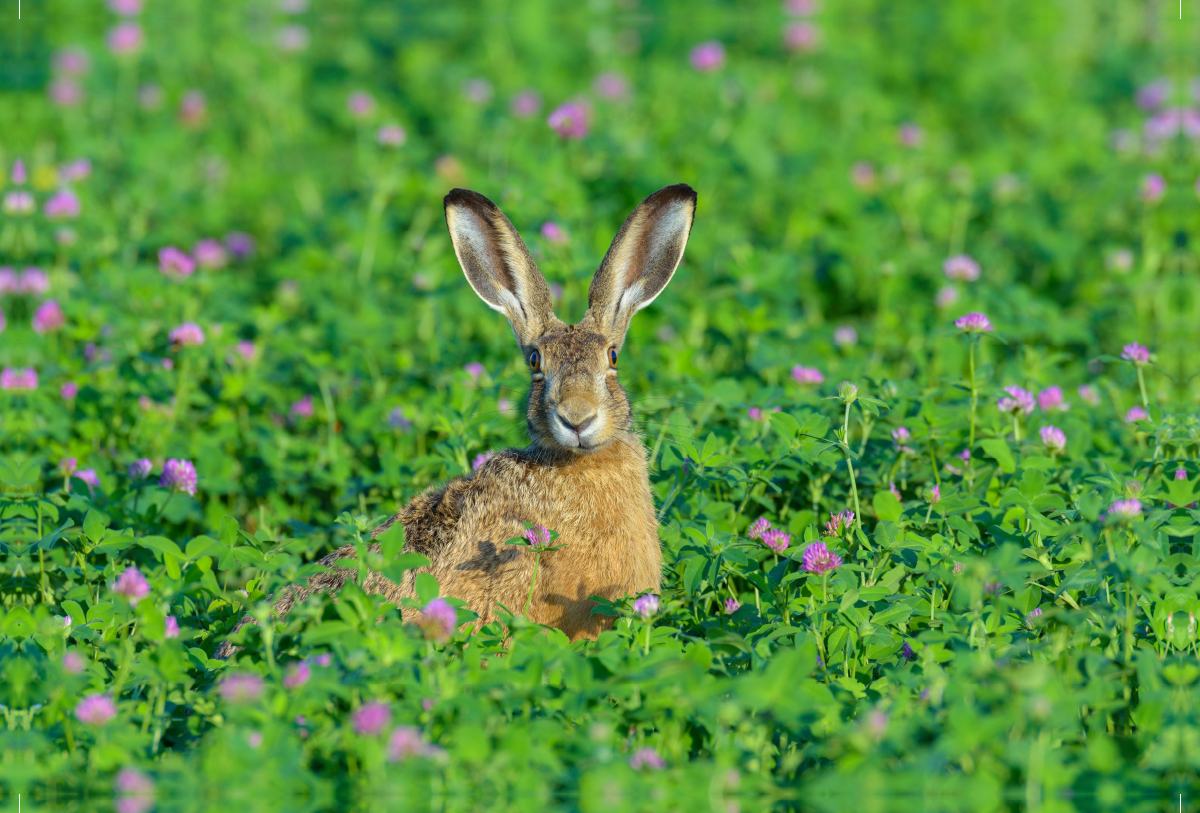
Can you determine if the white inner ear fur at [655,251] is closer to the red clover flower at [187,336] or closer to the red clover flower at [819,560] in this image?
the red clover flower at [819,560]

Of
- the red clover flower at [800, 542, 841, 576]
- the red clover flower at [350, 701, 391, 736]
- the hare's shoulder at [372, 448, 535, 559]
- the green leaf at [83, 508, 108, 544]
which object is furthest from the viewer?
the hare's shoulder at [372, 448, 535, 559]

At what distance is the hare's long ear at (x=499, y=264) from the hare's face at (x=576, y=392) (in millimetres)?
218

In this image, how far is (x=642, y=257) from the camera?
6.12m

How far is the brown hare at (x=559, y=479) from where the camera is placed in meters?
5.31

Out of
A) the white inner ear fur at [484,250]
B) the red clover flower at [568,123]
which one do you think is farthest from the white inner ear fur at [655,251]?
the red clover flower at [568,123]

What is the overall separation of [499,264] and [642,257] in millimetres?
698

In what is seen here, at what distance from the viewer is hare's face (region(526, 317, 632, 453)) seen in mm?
5348

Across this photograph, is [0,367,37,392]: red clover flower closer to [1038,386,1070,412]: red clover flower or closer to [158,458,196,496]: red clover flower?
[158,458,196,496]: red clover flower

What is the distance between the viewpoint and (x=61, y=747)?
14.0 ft

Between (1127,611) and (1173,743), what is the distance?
68cm

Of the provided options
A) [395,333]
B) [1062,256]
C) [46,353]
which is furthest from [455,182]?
[1062,256]

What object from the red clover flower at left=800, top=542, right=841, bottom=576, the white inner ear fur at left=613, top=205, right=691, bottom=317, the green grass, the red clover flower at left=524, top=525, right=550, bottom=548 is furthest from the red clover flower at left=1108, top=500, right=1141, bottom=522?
the white inner ear fur at left=613, top=205, right=691, bottom=317

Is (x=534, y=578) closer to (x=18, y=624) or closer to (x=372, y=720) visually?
(x=372, y=720)

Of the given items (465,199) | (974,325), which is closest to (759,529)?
(974,325)
